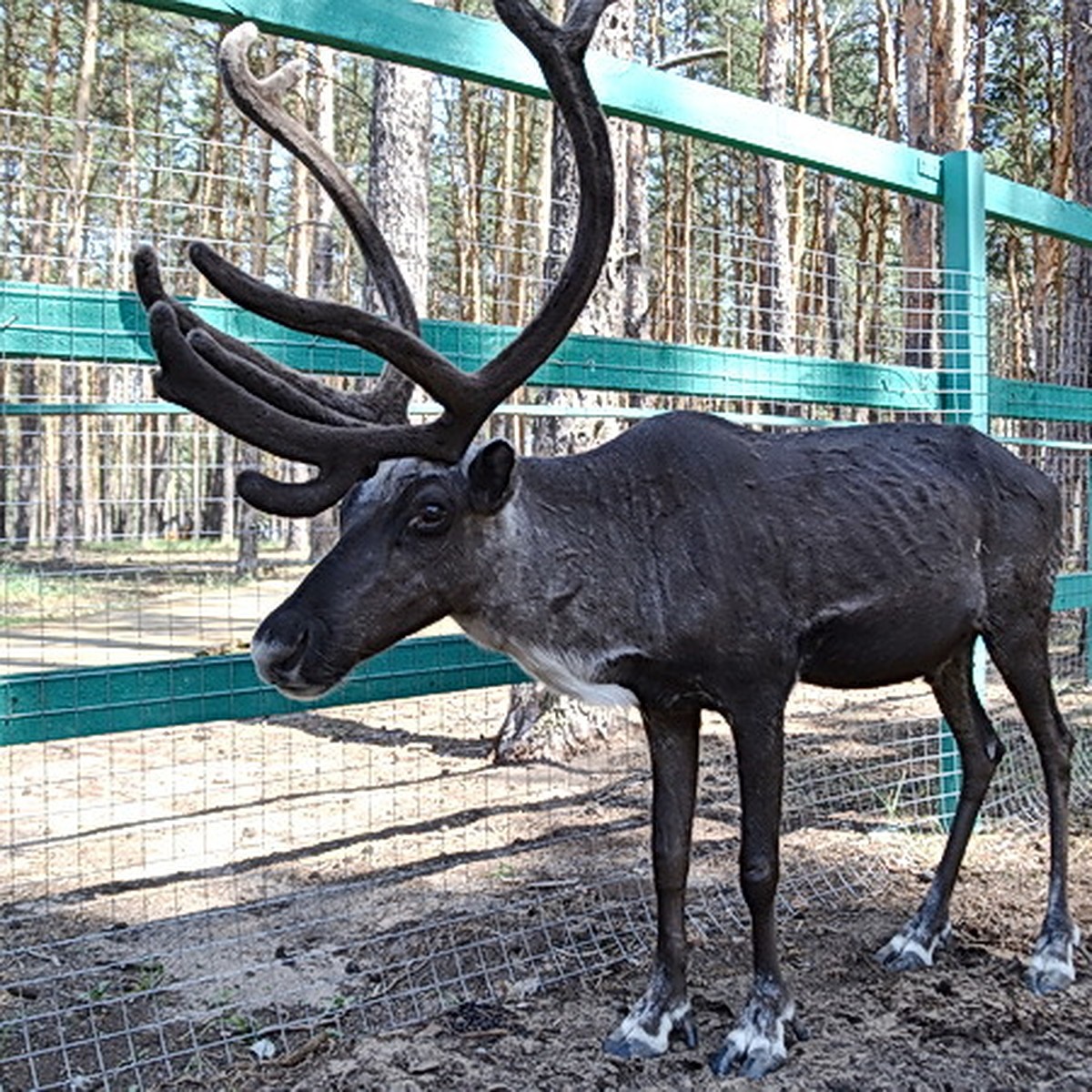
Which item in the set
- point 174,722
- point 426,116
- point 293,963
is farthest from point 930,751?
point 426,116

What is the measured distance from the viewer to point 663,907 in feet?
11.5

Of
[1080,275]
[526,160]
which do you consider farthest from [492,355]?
[526,160]

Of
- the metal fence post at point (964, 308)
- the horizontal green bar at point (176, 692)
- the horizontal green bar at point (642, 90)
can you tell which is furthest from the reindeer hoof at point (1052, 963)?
the horizontal green bar at point (642, 90)

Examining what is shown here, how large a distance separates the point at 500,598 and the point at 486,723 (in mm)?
4577

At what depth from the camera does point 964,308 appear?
18.0 feet

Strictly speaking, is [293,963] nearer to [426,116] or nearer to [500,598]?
[500,598]

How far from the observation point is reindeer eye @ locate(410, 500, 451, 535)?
118 inches

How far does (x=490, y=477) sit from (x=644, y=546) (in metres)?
0.55

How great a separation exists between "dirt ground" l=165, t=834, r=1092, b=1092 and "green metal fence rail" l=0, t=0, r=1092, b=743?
111 cm

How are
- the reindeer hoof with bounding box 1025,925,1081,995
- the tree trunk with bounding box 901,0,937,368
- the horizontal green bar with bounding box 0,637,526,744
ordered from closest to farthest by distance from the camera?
the horizontal green bar with bounding box 0,637,526,744 < the reindeer hoof with bounding box 1025,925,1081,995 < the tree trunk with bounding box 901,0,937,368

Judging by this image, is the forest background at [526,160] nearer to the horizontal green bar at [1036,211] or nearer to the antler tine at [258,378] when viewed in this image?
the horizontal green bar at [1036,211]

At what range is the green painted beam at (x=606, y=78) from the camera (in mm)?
3557

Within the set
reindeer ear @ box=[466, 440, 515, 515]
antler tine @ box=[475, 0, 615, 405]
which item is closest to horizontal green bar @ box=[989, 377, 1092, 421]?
antler tine @ box=[475, 0, 615, 405]

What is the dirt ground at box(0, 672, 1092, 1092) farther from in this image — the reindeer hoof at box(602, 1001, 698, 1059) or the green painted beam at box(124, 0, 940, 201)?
the green painted beam at box(124, 0, 940, 201)
